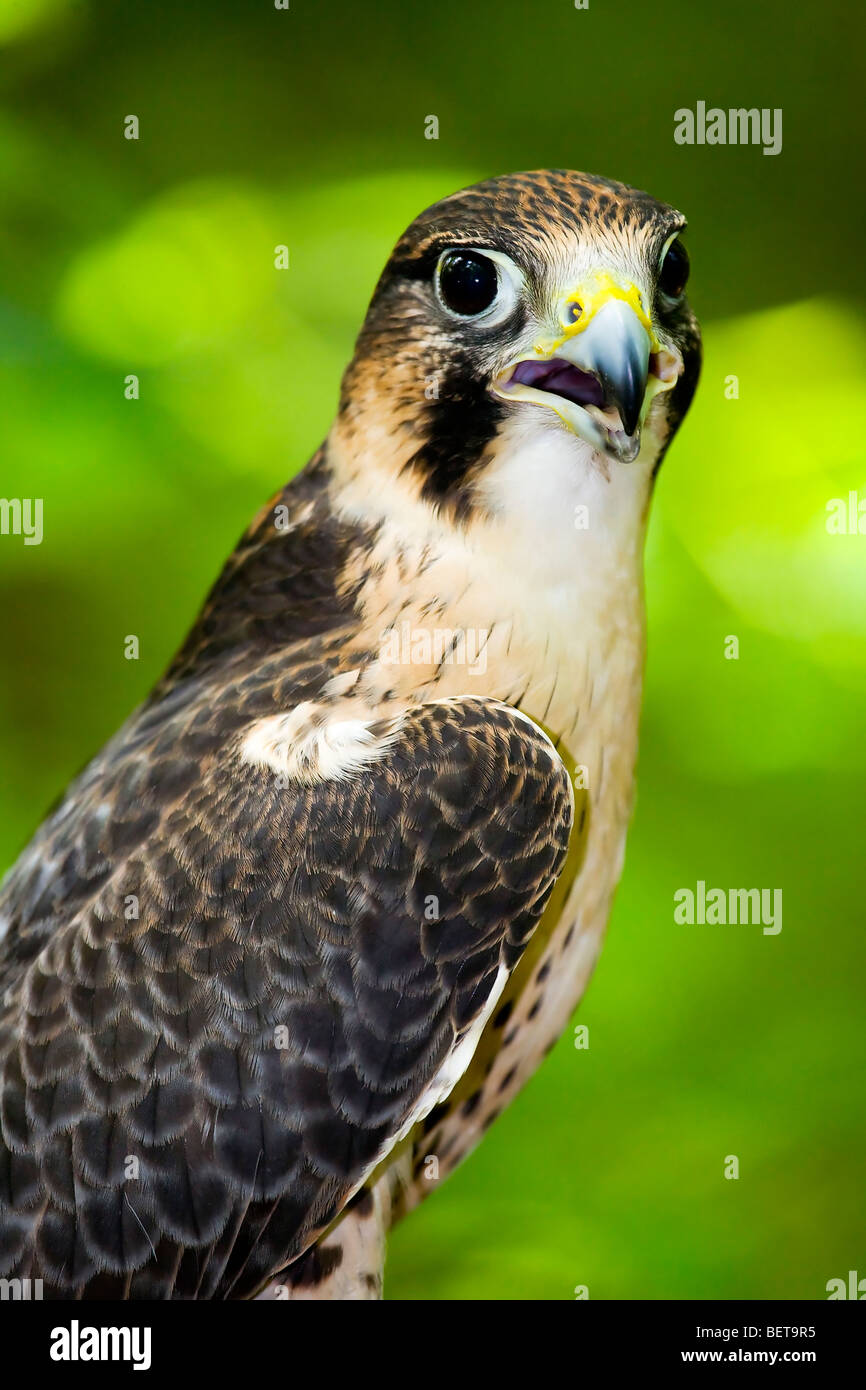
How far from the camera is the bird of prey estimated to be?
1.29 m

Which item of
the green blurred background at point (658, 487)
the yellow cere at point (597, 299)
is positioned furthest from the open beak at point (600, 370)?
the green blurred background at point (658, 487)

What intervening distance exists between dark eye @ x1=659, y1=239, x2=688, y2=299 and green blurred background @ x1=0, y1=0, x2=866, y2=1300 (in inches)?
32.1

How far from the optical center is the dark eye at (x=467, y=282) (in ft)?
4.33

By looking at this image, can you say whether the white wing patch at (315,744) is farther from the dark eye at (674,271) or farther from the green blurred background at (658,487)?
the green blurred background at (658,487)

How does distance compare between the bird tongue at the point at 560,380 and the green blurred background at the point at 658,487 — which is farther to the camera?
the green blurred background at the point at 658,487

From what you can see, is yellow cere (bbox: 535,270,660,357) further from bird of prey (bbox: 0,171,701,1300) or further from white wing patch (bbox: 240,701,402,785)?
white wing patch (bbox: 240,701,402,785)

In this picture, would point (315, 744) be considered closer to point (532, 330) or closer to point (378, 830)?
point (378, 830)

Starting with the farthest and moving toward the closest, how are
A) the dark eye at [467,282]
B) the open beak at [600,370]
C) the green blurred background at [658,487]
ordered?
the green blurred background at [658,487] < the dark eye at [467,282] < the open beak at [600,370]

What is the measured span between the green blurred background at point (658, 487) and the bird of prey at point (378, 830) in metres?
0.83

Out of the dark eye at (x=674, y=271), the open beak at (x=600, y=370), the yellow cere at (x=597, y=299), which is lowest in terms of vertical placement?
the open beak at (x=600, y=370)

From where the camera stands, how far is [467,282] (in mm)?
1332

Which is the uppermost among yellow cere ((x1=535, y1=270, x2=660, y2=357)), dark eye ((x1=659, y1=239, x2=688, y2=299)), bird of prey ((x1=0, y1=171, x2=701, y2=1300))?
dark eye ((x1=659, y1=239, x2=688, y2=299))

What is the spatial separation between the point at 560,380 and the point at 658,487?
99cm

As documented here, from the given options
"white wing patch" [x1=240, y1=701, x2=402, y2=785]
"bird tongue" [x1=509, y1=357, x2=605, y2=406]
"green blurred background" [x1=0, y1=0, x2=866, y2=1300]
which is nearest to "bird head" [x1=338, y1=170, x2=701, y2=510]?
"bird tongue" [x1=509, y1=357, x2=605, y2=406]
